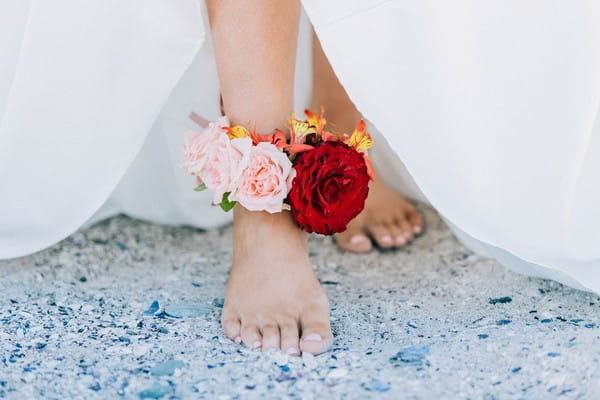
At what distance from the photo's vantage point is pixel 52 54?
3.97 ft

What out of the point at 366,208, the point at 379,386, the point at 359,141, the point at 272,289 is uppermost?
the point at 359,141

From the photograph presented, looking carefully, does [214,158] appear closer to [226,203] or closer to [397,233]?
[226,203]

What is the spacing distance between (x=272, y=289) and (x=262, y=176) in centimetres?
17

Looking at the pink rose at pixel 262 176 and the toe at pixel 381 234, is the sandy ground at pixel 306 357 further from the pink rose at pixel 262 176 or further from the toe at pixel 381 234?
the pink rose at pixel 262 176

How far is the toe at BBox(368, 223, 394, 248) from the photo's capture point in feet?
5.02

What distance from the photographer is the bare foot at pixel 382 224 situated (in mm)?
1534

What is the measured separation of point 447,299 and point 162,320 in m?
0.45

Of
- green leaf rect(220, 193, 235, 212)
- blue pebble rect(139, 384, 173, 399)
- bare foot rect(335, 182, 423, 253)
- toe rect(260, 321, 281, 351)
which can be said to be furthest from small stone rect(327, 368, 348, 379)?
bare foot rect(335, 182, 423, 253)

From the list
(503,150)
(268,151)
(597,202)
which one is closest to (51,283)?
(268,151)

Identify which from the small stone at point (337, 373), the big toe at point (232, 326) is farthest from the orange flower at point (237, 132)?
the small stone at point (337, 373)

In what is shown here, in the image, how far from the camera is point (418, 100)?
1155mm

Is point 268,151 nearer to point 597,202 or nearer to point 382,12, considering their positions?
point 382,12

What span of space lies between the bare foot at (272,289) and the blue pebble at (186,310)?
0.05 metres

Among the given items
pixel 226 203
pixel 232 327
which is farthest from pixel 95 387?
pixel 226 203
